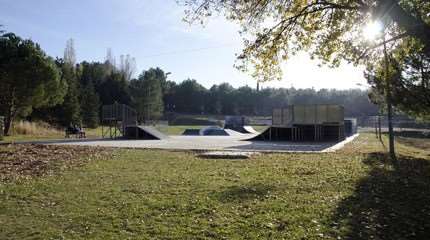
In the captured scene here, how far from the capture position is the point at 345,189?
33.8 ft

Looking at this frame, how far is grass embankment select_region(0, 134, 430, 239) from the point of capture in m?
6.57

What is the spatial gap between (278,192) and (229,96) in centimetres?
11404

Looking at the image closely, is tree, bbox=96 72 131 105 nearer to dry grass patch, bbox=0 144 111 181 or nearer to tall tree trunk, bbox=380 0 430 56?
dry grass patch, bbox=0 144 111 181

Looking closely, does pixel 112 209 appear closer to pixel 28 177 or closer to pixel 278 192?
pixel 278 192

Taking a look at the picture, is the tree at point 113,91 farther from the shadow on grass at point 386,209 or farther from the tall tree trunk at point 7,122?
the shadow on grass at point 386,209

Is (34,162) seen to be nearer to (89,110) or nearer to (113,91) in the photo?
(89,110)

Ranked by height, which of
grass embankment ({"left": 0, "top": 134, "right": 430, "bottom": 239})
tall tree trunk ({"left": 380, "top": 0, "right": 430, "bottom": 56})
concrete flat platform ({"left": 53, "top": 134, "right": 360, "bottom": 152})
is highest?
tall tree trunk ({"left": 380, "top": 0, "right": 430, "bottom": 56})

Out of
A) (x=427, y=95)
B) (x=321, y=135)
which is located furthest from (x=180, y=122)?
(x=427, y=95)

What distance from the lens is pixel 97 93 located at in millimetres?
65812

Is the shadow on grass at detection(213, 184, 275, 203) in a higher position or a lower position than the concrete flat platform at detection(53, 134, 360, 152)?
lower

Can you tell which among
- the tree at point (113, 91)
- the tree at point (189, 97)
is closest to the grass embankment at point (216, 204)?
the tree at point (113, 91)

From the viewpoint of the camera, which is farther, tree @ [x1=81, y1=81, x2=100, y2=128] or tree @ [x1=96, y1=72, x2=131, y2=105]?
tree @ [x1=96, y1=72, x2=131, y2=105]

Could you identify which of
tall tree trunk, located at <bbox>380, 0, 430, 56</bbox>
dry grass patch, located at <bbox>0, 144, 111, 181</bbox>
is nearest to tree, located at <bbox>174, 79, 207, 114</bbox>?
dry grass patch, located at <bbox>0, 144, 111, 181</bbox>

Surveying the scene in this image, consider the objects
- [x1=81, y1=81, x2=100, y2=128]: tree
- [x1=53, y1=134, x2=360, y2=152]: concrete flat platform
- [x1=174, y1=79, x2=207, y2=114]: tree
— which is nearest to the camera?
[x1=53, y1=134, x2=360, y2=152]: concrete flat platform
